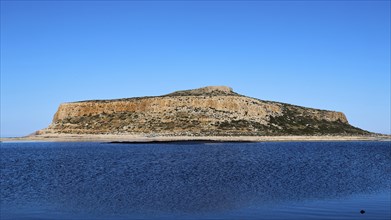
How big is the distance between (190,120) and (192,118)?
1.75 meters

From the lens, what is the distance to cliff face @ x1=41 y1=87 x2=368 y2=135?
143m

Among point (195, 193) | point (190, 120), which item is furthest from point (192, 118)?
point (195, 193)

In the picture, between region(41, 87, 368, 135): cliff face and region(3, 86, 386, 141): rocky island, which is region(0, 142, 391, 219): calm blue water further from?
region(41, 87, 368, 135): cliff face

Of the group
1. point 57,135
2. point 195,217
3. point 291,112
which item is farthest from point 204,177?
point 291,112

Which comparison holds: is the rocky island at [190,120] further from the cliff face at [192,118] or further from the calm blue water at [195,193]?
the calm blue water at [195,193]

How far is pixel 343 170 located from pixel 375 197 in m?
17.7

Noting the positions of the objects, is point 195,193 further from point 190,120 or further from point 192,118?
point 192,118

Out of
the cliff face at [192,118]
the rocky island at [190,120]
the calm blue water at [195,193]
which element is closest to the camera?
the calm blue water at [195,193]

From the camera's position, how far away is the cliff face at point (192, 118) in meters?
143

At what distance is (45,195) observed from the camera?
27.6 metres

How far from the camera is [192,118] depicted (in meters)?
148

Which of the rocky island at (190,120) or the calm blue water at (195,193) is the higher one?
the rocky island at (190,120)

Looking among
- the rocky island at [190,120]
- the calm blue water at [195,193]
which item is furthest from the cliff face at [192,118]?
the calm blue water at [195,193]

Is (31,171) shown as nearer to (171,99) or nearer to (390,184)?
(390,184)
